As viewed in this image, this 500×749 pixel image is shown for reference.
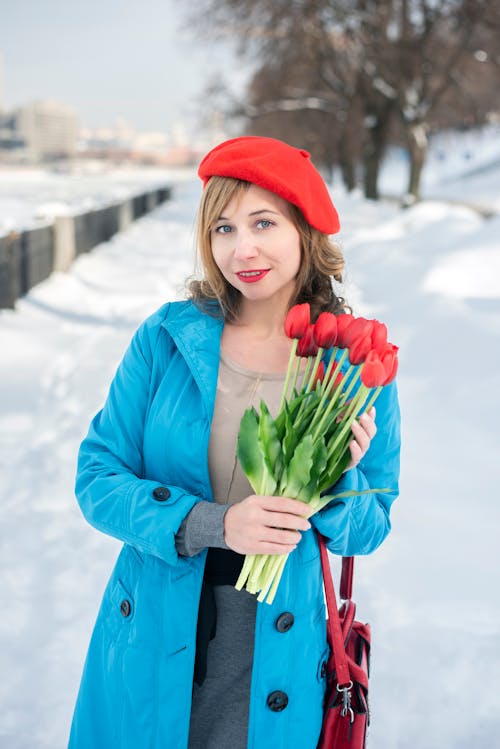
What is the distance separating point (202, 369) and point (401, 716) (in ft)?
6.27

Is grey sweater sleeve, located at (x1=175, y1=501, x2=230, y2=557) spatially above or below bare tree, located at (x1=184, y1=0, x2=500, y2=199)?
below

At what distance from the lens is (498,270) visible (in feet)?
29.3

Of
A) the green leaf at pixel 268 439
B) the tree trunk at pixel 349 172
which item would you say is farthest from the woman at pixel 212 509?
the tree trunk at pixel 349 172

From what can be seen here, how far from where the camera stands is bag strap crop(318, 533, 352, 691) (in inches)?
61.1

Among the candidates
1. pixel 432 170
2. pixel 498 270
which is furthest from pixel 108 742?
pixel 432 170

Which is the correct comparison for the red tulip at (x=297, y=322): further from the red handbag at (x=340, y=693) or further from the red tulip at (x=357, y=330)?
the red handbag at (x=340, y=693)

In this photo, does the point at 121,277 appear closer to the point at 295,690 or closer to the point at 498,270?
the point at 498,270

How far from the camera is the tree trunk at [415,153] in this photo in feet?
82.5

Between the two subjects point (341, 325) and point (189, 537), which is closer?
point (341, 325)

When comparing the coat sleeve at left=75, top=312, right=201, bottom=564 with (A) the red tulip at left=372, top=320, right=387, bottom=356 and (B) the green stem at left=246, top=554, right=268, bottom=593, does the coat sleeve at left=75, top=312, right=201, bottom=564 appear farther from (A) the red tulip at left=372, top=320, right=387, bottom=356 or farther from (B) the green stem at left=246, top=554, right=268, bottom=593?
(A) the red tulip at left=372, top=320, right=387, bottom=356

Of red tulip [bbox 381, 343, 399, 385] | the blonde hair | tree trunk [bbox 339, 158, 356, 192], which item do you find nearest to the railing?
the blonde hair

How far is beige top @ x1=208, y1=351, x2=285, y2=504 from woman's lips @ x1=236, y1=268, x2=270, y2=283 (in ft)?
0.66

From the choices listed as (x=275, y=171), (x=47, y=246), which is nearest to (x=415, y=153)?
(x=47, y=246)

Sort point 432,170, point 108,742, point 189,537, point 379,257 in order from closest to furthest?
point 189,537, point 108,742, point 379,257, point 432,170
